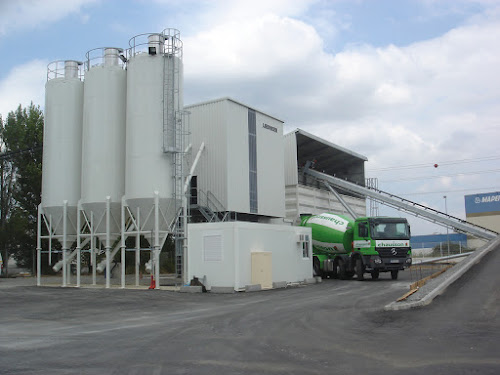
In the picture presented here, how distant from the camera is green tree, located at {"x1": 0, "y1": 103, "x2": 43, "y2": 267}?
44688mm

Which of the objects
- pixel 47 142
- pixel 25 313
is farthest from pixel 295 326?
pixel 47 142

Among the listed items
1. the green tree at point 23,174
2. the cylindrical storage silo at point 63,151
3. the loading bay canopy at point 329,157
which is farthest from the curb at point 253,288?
the green tree at point 23,174

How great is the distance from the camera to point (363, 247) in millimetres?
28047

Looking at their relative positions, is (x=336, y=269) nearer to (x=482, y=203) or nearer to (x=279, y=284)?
(x=279, y=284)

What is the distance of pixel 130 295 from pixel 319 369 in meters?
16.2

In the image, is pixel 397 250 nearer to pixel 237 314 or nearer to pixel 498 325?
pixel 237 314

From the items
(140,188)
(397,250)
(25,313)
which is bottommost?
(25,313)

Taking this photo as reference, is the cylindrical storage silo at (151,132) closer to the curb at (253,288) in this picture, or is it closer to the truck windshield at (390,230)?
the curb at (253,288)

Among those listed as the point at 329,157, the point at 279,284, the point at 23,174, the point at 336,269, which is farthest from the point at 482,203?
the point at 23,174

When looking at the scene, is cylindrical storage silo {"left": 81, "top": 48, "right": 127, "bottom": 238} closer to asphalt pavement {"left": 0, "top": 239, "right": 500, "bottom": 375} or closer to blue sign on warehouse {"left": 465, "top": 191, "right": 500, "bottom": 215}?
asphalt pavement {"left": 0, "top": 239, "right": 500, "bottom": 375}

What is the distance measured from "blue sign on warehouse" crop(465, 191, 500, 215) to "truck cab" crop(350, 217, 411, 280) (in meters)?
52.9

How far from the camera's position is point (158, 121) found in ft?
87.9

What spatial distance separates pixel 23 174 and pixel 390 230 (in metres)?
32.8

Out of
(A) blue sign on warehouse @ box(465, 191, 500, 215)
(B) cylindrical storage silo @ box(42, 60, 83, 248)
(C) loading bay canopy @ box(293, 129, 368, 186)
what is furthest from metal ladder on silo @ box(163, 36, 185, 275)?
(A) blue sign on warehouse @ box(465, 191, 500, 215)
